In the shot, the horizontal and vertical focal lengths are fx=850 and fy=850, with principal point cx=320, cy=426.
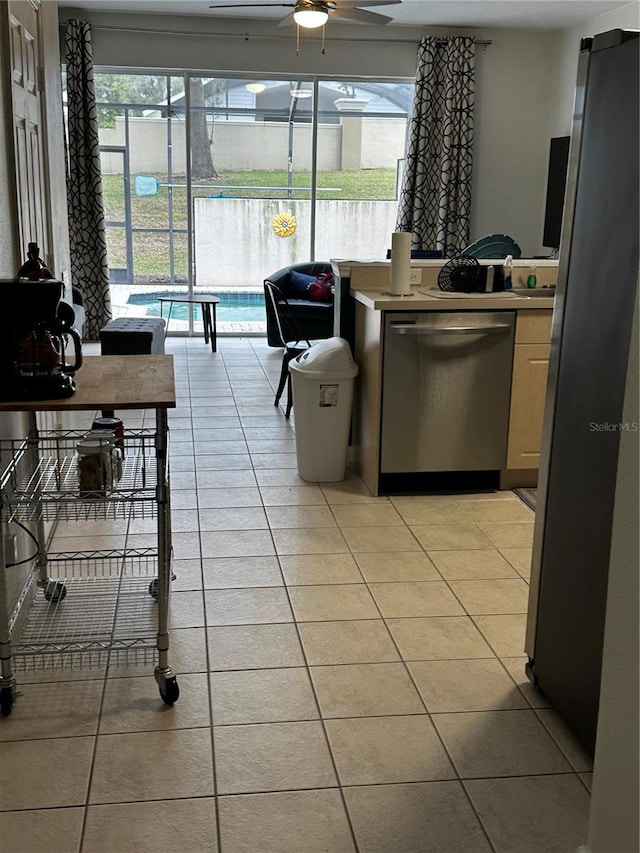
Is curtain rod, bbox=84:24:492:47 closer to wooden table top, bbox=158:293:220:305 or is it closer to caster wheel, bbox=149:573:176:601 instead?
wooden table top, bbox=158:293:220:305

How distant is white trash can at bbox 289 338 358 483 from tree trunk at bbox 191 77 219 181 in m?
4.74

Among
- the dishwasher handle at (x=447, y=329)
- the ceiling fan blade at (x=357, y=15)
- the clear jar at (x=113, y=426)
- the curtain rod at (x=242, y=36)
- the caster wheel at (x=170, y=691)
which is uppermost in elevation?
the curtain rod at (x=242, y=36)

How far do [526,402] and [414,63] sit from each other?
17.0 feet

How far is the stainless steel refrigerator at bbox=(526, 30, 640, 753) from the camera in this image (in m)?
1.89

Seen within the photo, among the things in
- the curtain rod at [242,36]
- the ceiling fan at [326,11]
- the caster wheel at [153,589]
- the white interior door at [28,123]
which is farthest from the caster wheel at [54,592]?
the curtain rod at [242,36]

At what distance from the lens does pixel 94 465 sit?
231 cm

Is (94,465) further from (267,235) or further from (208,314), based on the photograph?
(267,235)

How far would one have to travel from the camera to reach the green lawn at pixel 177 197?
8195mm

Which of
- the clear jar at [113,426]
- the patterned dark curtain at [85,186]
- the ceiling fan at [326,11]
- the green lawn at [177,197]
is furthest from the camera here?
the green lawn at [177,197]

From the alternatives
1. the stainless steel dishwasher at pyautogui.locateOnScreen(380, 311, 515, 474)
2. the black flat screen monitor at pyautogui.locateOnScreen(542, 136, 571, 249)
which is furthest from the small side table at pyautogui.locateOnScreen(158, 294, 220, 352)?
the stainless steel dishwasher at pyautogui.locateOnScreen(380, 311, 515, 474)

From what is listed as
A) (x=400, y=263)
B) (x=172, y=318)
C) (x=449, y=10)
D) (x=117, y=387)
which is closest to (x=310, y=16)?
(x=400, y=263)

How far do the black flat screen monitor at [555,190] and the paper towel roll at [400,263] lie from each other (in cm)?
422

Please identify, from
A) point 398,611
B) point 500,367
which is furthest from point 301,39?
point 398,611

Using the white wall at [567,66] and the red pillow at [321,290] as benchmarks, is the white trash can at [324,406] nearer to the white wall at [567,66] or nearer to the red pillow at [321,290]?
the red pillow at [321,290]
